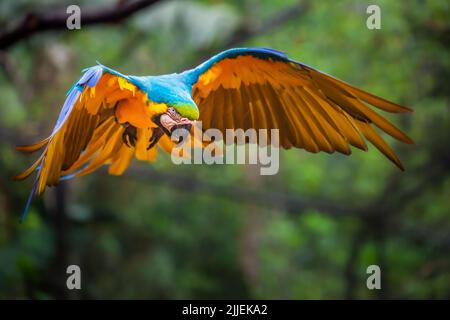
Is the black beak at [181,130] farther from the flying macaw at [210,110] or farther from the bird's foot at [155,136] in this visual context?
the bird's foot at [155,136]

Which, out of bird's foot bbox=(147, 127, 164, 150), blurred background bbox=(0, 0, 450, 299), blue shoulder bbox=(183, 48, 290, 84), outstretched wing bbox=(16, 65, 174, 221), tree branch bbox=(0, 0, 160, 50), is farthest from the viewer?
blurred background bbox=(0, 0, 450, 299)

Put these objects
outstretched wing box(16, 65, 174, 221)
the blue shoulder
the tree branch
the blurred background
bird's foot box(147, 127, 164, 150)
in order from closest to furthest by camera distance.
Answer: outstretched wing box(16, 65, 174, 221)
bird's foot box(147, 127, 164, 150)
the blue shoulder
the tree branch
the blurred background

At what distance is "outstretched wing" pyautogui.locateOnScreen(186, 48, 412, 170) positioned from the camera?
3.17 m

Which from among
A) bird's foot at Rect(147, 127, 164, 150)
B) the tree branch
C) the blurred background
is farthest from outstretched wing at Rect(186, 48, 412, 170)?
the blurred background

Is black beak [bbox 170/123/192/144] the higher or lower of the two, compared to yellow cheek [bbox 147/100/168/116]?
lower

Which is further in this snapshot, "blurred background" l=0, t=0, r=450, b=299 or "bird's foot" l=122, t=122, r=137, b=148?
"blurred background" l=0, t=0, r=450, b=299

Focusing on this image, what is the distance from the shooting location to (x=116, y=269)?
8.66 m

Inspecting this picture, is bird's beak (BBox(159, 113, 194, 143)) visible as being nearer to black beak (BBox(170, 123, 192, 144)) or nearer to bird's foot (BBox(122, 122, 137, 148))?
black beak (BBox(170, 123, 192, 144))

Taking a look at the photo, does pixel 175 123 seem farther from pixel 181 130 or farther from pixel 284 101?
pixel 284 101

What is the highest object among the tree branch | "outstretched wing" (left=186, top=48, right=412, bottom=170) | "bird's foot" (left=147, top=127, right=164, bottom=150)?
the tree branch

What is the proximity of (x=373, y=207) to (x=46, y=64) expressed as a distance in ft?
15.0

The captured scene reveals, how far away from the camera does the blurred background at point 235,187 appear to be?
714 centimetres

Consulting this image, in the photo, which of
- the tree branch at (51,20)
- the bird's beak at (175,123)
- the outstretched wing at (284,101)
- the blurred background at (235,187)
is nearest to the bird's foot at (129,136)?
the outstretched wing at (284,101)

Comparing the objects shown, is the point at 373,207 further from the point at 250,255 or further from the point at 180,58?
the point at 180,58
